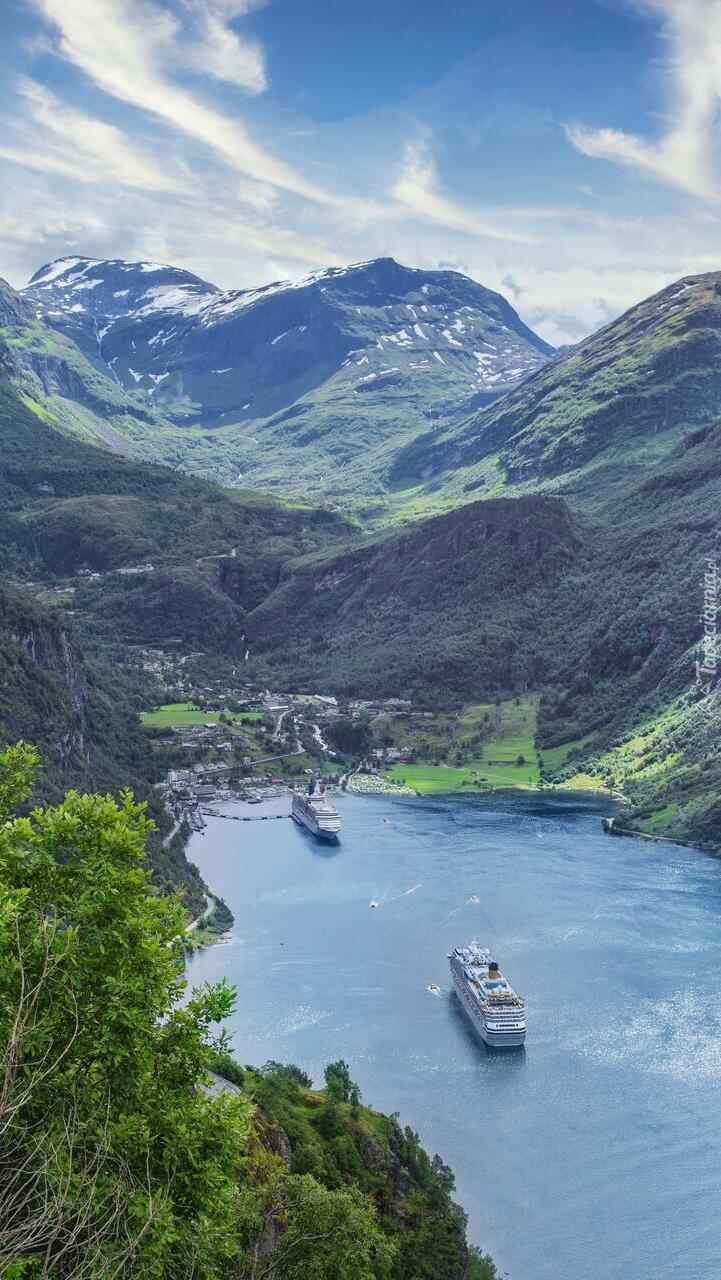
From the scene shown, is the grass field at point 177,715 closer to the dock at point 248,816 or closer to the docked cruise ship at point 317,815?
the dock at point 248,816

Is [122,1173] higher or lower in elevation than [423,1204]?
higher

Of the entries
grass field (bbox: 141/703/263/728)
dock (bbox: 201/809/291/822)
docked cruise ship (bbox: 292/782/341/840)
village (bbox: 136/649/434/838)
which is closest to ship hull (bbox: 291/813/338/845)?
docked cruise ship (bbox: 292/782/341/840)

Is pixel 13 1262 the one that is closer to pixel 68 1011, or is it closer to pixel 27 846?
pixel 68 1011

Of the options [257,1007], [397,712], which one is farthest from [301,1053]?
[397,712]

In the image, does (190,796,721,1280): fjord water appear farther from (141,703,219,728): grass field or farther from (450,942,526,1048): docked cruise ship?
(141,703,219,728): grass field

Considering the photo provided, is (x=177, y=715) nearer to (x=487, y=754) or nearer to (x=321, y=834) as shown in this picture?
(x=487, y=754)

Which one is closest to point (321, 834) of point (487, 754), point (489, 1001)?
point (487, 754)
